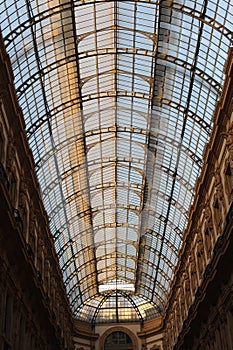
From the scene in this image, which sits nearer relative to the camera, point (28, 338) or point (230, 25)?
point (230, 25)

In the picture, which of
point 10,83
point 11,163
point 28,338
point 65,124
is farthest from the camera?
point 65,124

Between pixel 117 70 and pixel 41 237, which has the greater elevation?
pixel 117 70

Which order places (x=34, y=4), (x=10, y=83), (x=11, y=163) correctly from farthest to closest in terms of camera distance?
1. (x=34, y=4)
2. (x=11, y=163)
3. (x=10, y=83)

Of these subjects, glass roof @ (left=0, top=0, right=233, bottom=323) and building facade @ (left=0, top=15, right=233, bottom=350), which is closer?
building facade @ (left=0, top=15, right=233, bottom=350)

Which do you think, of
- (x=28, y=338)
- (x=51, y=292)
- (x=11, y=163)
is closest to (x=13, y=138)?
(x=11, y=163)

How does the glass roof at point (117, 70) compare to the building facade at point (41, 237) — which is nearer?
the building facade at point (41, 237)

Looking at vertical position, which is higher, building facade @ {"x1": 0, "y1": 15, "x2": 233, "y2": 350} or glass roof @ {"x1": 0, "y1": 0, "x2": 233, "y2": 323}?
glass roof @ {"x1": 0, "y1": 0, "x2": 233, "y2": 323}

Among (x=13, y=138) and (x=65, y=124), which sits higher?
(x=65, y=124)

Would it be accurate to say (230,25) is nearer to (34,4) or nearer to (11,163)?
(34,4)

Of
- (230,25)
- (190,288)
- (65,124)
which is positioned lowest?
(190,288)

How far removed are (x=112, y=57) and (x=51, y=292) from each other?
23.0 m

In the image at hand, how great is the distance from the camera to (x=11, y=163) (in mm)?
30172

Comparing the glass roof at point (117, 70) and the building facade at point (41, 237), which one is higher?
the glass roof at point (117, 70)

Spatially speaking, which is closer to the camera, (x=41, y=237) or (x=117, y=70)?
(x=117, y=70)
